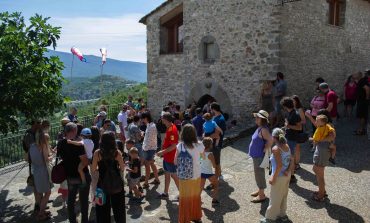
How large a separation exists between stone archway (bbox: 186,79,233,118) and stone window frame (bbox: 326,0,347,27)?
5.45 m

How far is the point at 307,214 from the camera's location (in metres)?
5.63

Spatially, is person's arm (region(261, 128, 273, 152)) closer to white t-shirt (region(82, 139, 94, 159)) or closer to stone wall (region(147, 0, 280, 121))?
white t-shirt (region(82, 139, 94, 159))

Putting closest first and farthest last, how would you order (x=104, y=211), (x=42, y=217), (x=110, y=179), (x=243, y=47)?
1. (x=110, y=179)
2. (x=104, y=211)
3. (x=42, y=217)
4. (x=243, y=47)

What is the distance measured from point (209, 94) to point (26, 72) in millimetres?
7630

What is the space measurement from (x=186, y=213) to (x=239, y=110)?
7526 millimetres

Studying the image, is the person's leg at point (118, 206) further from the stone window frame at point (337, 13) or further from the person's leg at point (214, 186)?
the stone window frame at point (337, 13)

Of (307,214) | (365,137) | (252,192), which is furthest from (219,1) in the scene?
Result: (307,214)

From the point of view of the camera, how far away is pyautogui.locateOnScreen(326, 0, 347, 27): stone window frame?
46.4 ft

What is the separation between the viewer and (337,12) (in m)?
14.4

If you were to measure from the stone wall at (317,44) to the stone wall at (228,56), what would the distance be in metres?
0.56

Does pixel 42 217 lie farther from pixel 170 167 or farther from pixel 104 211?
pixel 170 167

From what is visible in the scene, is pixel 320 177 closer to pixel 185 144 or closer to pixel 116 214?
pixel 185 144

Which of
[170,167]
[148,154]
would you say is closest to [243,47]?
[148,154]

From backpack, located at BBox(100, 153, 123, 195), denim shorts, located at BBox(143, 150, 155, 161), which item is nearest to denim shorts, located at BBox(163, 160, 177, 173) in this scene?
denim shorts, located at BBox(143, 150, 155, 161)
